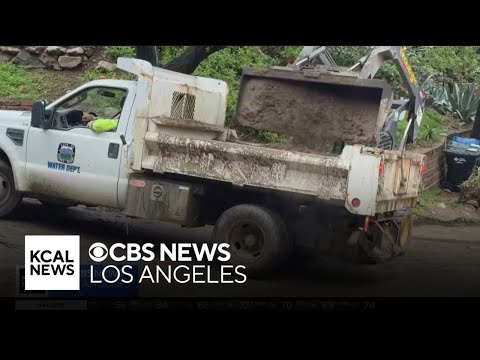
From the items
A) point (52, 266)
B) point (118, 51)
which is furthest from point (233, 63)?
point (52, 266)

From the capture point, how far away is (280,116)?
902 centimetres

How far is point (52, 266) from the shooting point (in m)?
7.39

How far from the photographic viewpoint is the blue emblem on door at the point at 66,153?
859cm

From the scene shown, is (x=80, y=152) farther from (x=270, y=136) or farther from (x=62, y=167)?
(x=270, y=136)

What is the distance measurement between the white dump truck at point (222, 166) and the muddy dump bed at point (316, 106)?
0.05 ft

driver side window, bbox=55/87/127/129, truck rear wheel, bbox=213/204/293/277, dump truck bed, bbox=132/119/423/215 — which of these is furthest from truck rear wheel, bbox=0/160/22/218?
truck rear wheel, bbox=213/204/293/277

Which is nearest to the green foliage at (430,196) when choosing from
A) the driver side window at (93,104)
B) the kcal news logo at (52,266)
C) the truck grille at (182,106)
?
the truck grille at (182,106)

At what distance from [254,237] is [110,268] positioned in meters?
1.38

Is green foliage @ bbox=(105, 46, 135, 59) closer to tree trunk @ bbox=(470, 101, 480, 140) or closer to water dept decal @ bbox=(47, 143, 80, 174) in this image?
water dept decal @ bbox=(47, 143, 80, 174)

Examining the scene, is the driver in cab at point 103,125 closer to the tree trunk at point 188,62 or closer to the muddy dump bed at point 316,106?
the muddy dump bed at point 316,106

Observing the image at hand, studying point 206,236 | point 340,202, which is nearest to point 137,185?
point 206,236

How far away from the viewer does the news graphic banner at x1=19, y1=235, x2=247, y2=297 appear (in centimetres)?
738
